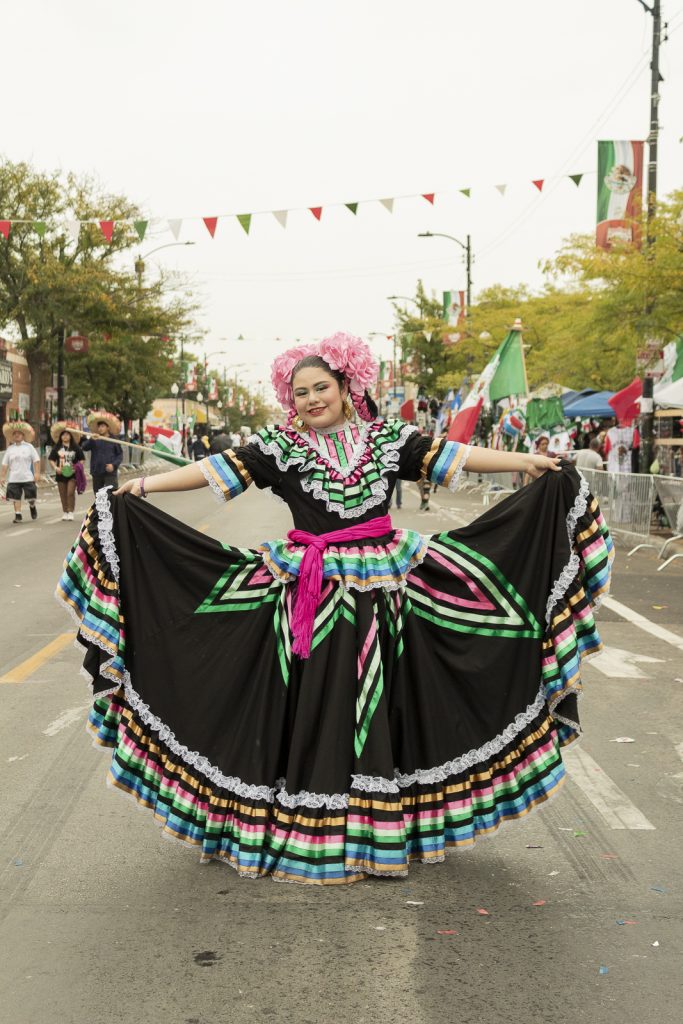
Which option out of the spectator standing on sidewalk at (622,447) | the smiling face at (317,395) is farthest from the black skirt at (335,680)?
the spectator standing on sidewalk at (622,447)

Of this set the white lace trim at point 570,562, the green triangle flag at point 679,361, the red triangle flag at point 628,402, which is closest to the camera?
the white lace trim at point 570,562

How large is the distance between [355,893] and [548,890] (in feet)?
2.20

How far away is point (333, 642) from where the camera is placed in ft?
14.0

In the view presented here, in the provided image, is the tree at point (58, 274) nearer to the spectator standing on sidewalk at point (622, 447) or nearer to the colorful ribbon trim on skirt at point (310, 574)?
the spectator standing on sidewalk at point (622, 447)

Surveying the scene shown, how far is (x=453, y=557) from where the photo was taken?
14.7ft

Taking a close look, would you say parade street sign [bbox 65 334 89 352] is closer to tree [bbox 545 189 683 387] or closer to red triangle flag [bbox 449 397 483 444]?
tree [bbox 545 189 683 387]

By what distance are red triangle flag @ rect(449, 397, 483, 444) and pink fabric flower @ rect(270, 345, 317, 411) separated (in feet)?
26.1

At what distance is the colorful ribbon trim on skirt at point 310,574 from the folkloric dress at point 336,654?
0.07ft

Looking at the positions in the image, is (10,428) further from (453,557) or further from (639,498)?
(453,557)

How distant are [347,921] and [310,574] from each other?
1.19m

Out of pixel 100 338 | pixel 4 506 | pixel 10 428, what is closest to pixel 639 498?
pixel 10 428

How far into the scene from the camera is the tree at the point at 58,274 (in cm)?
4278

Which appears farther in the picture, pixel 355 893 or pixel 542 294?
pixel 542 294

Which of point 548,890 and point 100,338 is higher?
point 100,338
